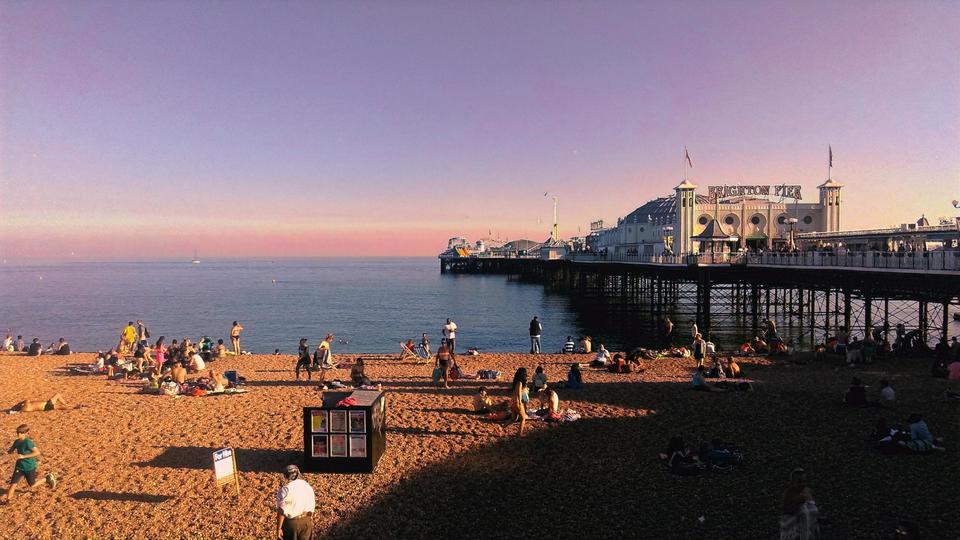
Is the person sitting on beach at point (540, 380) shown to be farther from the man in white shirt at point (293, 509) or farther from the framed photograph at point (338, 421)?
the man in white shirt at point (293, 509)

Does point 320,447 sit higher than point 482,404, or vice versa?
point 320,447

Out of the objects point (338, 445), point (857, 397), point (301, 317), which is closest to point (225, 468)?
point (338, 445)

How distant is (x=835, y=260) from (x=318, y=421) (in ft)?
77.5

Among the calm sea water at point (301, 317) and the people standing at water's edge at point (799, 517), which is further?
the calm sea water at point (301, 317)

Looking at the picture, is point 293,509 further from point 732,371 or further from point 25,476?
point 732,371

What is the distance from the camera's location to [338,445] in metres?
8.64

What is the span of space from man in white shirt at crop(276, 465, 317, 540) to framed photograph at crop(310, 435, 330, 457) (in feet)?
7.95

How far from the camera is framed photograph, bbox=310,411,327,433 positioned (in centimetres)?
847

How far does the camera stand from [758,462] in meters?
8.88

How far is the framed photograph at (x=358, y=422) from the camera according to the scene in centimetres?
848

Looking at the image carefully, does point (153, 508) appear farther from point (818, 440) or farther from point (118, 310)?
point (118, 310)

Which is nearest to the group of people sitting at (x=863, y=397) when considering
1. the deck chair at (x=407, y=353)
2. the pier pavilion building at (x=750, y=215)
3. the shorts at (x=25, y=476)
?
the deck chair at (x=407, y=353)

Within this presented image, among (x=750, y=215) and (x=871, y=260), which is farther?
(x=750, y=215)

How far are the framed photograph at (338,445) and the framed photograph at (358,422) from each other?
202mm
